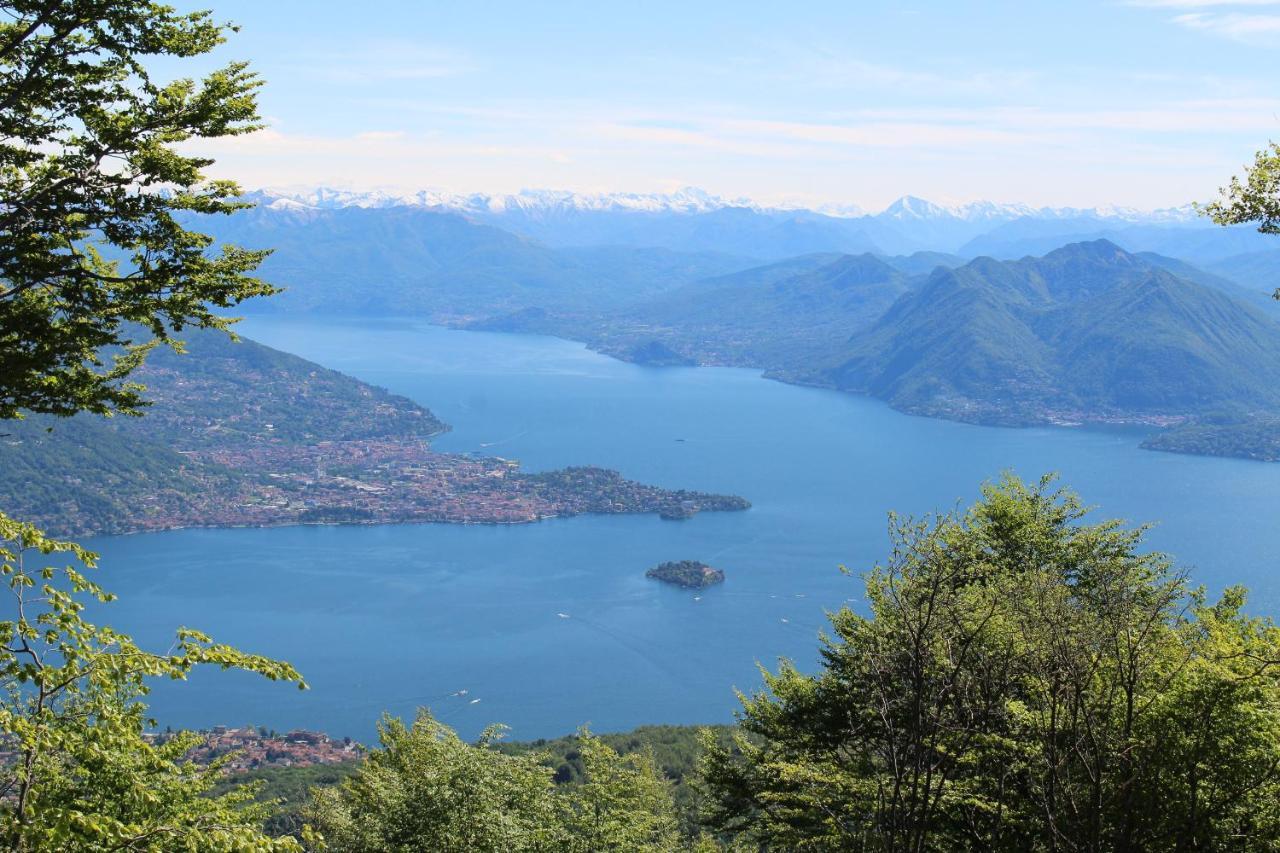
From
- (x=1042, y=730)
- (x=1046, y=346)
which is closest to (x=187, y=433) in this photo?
(x=1042, y=730)

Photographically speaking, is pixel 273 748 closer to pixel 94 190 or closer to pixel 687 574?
pixel 687 574

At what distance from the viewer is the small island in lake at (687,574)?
59.8 m

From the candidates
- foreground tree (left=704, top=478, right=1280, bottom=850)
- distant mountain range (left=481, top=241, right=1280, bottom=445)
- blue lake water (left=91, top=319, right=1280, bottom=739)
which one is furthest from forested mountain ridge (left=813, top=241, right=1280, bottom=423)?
foreground tree (left=704, top=478, right=1280, bottom=850)

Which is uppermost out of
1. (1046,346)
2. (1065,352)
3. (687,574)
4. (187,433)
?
(1046,346)

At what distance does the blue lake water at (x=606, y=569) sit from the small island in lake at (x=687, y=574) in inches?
58.9

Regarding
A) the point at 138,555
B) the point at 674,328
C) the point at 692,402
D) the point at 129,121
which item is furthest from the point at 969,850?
the point at 674,328

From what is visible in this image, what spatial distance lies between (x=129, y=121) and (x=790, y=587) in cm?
5539

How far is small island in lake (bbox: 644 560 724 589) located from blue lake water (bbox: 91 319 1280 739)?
150 centimetres

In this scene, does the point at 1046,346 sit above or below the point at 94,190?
above

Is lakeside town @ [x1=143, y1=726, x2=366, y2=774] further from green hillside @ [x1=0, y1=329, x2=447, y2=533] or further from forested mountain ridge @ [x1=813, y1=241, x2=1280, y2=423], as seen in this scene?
forested mountain ridge @ [x1=813, y1=241, x2=1280, y2=423]

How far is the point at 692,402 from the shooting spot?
12538 centimetres

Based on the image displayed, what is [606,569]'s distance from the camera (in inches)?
2539

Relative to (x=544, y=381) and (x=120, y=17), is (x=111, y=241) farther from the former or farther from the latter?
(x=544, y=381)

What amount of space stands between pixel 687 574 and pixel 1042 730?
55.2m
